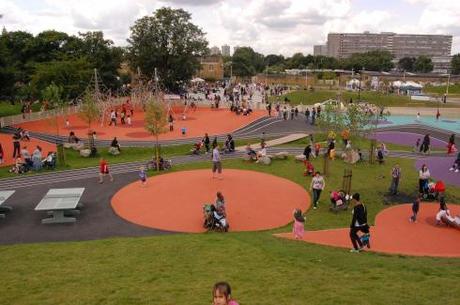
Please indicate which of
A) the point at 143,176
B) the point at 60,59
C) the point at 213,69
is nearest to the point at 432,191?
the point at 143,176

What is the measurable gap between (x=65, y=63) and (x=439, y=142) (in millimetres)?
39501

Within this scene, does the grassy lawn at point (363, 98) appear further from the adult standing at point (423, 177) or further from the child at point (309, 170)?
the adult standing at point (423, 177)

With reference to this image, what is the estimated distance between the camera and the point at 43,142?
32.3 metres

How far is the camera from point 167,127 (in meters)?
40.4

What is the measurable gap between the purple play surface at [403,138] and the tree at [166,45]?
3486 cm

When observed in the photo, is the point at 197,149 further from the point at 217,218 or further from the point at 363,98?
the point at 363,98

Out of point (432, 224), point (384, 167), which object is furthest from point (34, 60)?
point (432, 224)

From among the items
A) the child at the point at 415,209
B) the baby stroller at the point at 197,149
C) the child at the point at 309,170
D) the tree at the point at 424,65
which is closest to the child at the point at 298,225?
the child at the point at 415,209

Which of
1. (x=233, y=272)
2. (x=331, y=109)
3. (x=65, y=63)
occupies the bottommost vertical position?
(x=233, y=272)

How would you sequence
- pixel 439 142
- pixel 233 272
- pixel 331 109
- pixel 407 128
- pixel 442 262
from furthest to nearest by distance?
pixel 407 128
pixel 439 142
pixel 331 109
pixel 442 262
pixel 233 272

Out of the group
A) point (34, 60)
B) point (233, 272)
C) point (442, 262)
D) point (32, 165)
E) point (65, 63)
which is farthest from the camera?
point (34, 60)

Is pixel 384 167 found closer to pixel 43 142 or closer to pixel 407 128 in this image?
pixel 407 128

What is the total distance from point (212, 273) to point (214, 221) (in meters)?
5.66

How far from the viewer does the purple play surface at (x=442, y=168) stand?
2325 centimetres
